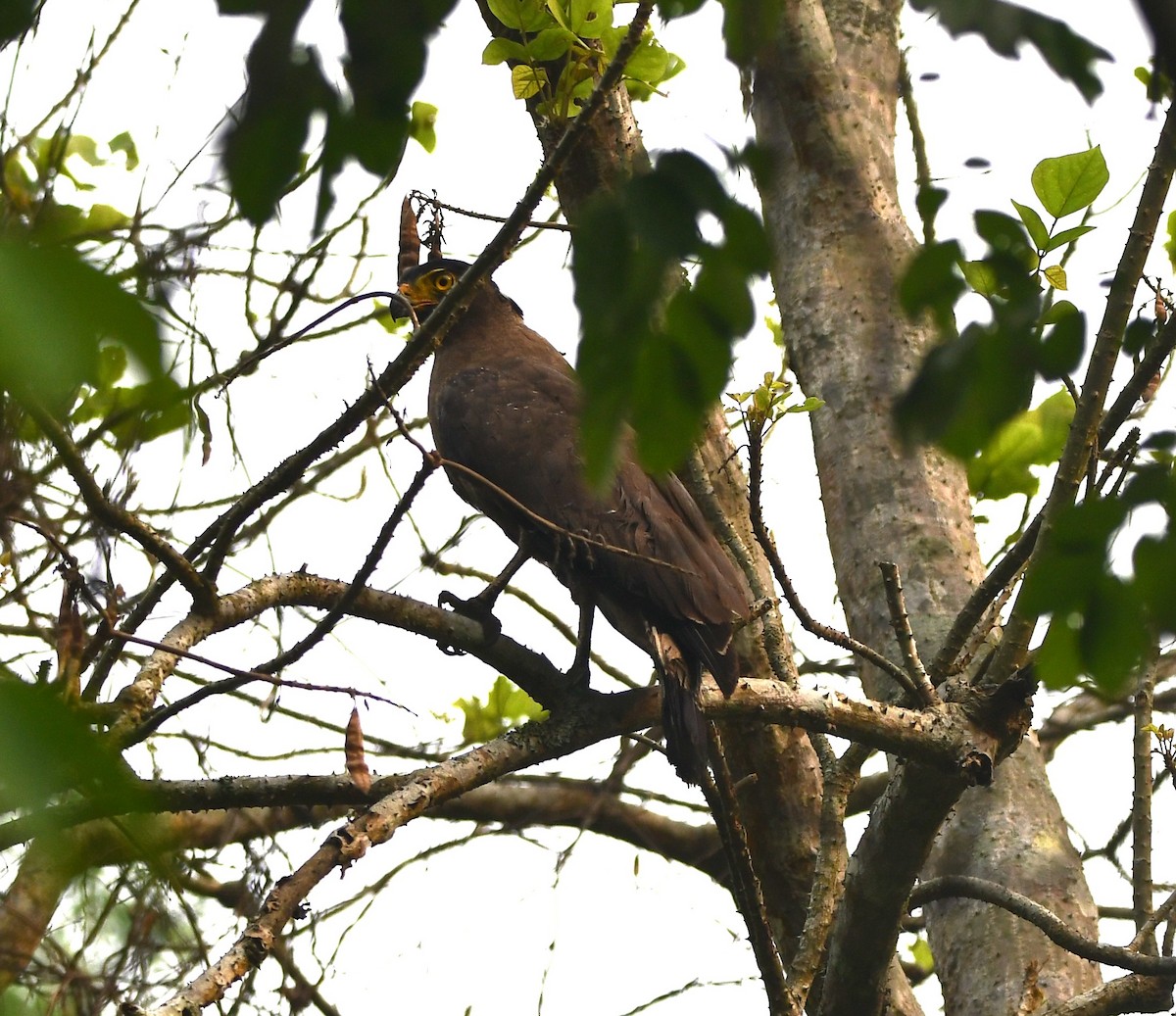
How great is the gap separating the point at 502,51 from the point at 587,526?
1209 millimetres

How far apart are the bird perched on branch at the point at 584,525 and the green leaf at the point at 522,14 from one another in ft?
3.05

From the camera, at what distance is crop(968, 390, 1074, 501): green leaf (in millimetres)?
2812

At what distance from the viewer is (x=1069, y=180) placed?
208cm

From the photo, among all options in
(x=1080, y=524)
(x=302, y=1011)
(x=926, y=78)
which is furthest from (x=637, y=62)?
(x=302, y=1011)

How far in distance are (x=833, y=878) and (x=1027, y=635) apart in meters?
0.83

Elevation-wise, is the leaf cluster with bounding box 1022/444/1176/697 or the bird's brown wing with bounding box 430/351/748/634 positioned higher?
the bird's brown wing with bounding box 430/351/748/634

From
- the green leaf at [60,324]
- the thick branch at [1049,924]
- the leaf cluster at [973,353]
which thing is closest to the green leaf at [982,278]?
the leaf cluster at [973,353]

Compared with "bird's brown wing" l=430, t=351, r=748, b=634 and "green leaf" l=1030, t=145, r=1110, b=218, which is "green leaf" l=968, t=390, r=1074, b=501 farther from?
"bird's brown wing" l=430, t=351, r=748, b=634

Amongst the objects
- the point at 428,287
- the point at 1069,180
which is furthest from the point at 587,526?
the point at 1069,180

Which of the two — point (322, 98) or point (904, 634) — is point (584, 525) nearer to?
point (904, 634)

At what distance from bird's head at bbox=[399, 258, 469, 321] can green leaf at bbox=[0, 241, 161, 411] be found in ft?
12.5

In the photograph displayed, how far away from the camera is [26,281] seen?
61cm

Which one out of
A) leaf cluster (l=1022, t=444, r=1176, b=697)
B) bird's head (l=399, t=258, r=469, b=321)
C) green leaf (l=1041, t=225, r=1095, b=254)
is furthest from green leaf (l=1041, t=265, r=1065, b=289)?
bird's head (l=399, t=258, r=469, b=321)

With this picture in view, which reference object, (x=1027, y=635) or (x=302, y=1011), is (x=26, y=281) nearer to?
(x=1027, y=635)
